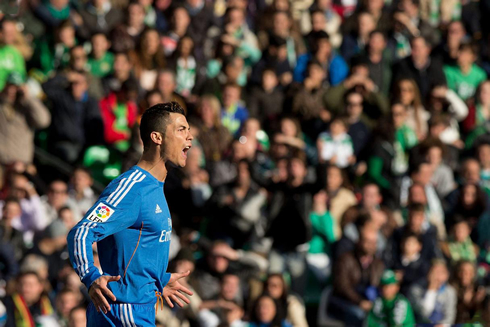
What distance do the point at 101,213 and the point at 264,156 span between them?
22.6ft

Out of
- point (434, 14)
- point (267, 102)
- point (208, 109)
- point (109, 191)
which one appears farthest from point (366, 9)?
point (109, 191)

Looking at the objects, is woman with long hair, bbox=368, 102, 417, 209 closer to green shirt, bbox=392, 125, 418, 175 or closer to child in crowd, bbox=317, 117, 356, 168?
green shirt, bbox=392, 125, 418, 175

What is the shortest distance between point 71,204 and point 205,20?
4.08 meters

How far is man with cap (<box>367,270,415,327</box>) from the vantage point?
34.4 feet

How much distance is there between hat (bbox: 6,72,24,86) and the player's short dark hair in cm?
628

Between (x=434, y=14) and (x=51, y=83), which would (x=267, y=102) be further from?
(x=434, y=14)

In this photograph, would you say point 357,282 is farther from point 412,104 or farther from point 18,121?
point 18,121

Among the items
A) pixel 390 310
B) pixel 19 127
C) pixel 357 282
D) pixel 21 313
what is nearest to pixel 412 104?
pixel 357 282

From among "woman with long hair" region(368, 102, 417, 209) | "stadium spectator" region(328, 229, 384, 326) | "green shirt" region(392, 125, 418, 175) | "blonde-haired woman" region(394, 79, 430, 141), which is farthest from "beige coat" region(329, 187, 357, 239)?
"blonde-haired woman" region(394, 79, 430, 141)

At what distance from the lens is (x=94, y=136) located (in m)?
12.0

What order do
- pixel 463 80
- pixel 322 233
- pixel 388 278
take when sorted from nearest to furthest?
pixel 388 278
pixel 322 233
pixel 463 80

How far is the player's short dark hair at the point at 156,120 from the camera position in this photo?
5.60 m

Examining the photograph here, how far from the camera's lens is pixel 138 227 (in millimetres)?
5480

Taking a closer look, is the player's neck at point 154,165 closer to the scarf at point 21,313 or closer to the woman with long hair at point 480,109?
the scarf at point 21,313
